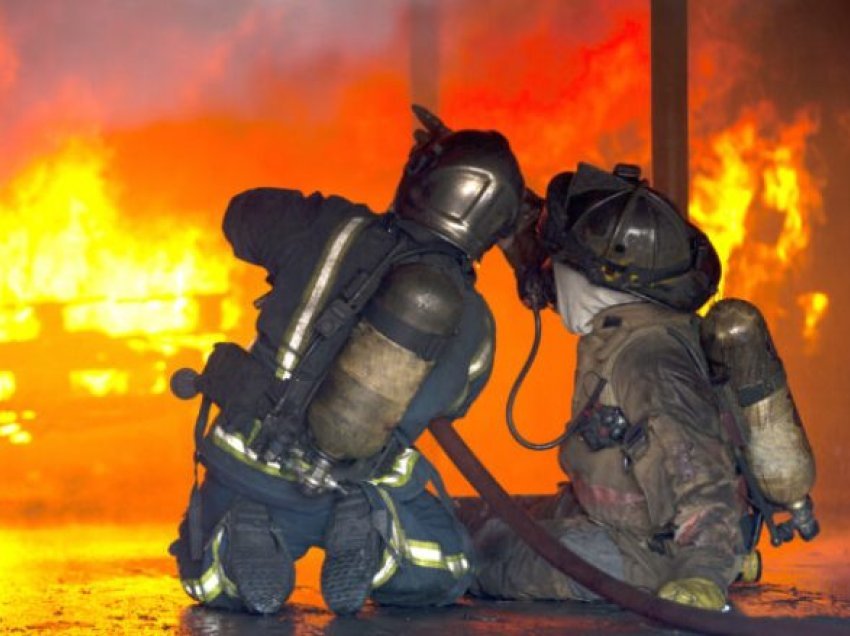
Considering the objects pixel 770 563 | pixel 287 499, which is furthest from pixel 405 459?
pixel 770 563

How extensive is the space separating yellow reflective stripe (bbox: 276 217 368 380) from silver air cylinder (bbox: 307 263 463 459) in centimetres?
16

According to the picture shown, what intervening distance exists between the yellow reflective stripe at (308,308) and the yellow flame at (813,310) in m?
4.21

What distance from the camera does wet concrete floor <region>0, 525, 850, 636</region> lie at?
4.17 meters

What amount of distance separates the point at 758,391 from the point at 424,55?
391cm

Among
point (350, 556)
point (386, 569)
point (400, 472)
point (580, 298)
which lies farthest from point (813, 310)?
point (350, 556)

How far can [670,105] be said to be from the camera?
6855 millimetres

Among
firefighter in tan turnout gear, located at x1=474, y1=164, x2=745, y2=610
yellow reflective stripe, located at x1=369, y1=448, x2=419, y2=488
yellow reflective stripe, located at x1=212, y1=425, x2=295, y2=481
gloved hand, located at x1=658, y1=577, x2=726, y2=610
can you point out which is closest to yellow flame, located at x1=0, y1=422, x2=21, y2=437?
firefighter in tan turnout gear, located at x1=474, y1=164, x2=745, y2=610

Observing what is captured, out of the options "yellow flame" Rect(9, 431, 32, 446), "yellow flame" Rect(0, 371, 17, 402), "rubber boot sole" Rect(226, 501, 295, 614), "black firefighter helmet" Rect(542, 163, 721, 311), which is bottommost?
"yellow flame" Rect(9, 431, 32, 446)

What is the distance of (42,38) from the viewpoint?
8.11 meters

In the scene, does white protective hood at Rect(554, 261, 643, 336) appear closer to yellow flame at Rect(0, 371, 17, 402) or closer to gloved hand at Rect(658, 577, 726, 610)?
gloved hand at Rect(658, 577, 726, 610)

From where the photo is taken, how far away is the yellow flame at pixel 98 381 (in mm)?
8242

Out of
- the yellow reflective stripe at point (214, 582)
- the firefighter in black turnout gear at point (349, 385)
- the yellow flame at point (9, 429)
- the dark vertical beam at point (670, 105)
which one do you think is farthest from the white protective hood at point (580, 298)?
the yellow flame at point (9, 429)

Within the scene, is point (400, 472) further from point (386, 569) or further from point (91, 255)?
point (91, 255)

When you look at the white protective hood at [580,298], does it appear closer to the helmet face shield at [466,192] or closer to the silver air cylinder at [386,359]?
the helmet face shield at [466,192]
